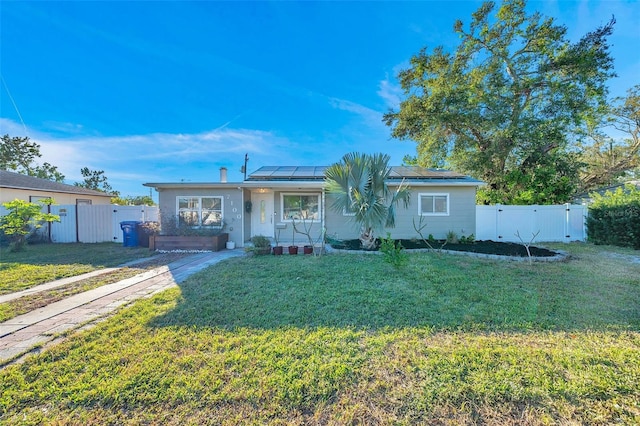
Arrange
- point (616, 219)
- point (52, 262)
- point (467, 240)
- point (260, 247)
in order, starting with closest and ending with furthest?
1. point (52, 262)
2. point (260, 247)
3. point (616, 219)
4. point (467, 240)

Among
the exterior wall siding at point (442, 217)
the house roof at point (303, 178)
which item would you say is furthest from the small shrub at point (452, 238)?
the house roof at point (303, 178)

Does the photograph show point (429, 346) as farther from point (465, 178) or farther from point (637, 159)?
point (637, 159)

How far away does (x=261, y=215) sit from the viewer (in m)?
11.6

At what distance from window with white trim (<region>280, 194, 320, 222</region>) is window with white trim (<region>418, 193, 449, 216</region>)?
445 cm

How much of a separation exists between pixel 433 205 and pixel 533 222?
187 inches

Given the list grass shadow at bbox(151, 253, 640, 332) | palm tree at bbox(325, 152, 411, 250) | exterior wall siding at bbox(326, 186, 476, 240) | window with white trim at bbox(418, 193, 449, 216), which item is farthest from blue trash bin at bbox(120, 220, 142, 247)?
window with white trim at bbox(418, 193, 449, 216)

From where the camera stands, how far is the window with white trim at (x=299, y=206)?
11.3 m

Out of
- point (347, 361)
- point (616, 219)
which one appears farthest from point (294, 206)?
point (616, 219)

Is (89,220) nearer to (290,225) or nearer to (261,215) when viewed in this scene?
(261,215)

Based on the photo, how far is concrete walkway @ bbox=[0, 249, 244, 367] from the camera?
3.02 meters

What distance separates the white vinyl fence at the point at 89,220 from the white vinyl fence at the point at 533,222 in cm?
1543

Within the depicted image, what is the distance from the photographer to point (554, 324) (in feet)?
11.1

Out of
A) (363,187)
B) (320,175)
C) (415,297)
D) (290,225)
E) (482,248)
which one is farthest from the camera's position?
(320,175)

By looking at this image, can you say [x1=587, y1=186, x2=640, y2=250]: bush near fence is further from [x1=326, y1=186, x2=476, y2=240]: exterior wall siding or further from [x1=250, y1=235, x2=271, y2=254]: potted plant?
[x1=250, y1=235, x2=271, y2=254]: potted plant
